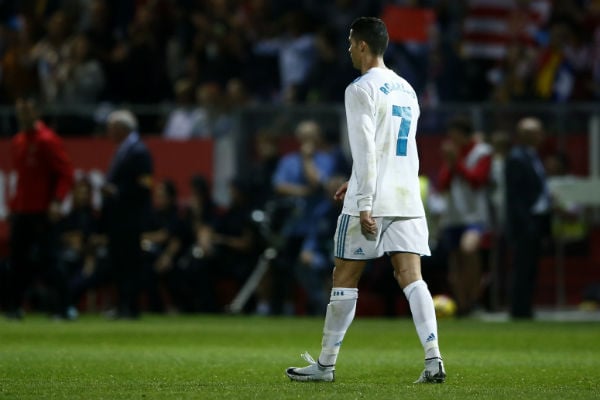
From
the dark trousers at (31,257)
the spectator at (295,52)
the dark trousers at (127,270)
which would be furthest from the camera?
the spectator at (295,52)

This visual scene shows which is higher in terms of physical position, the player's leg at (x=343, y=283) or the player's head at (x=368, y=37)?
the player's head at (x=368, y=37)

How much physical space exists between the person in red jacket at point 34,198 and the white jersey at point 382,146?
885cm

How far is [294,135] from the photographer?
20.2 meters

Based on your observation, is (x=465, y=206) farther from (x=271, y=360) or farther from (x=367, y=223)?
(x=367, y=223)

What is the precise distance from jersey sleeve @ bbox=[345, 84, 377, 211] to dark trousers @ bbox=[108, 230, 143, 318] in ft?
31.6

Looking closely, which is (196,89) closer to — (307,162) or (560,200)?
(307,162)

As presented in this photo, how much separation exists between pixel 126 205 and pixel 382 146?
9478mm

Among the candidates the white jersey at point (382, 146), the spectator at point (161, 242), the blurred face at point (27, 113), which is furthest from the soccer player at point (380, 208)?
the spectator at point (161, 242)

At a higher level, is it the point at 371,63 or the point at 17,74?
the point at 17,74

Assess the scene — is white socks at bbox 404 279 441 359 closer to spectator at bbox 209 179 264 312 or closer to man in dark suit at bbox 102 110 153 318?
man in dark suit at bbox 102 110 153 318

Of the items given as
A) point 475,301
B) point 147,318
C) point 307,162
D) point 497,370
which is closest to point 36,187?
point 147,318

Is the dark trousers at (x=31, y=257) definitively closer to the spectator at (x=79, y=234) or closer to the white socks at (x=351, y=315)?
the spectator at (x=79, y=234)

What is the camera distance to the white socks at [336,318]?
8812 mm

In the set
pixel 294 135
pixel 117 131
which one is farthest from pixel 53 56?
pixel 117 131
